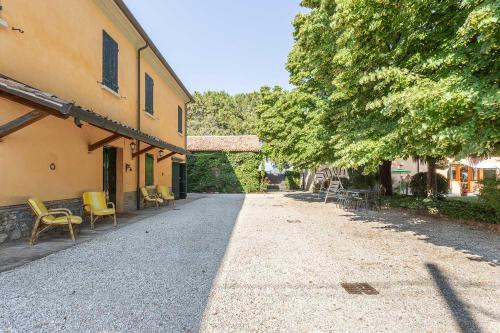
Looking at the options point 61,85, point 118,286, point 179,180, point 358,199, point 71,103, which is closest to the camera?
point 118,286

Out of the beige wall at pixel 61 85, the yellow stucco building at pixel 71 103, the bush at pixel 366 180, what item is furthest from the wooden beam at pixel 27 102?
the bush at pixel 366 180

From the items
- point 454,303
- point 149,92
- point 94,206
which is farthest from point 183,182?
point 454,303

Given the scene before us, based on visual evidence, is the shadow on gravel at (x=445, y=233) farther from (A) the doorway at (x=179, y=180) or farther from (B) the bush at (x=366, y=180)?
(A) the doorway at (x=179, y=180)

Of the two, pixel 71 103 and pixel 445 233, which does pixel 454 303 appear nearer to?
pixel 445 233

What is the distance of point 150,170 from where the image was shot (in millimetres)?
13102

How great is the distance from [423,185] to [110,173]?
13.3 m

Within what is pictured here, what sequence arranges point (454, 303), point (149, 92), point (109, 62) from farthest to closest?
1. point (149, 92)
2. point (109, 62)
3. point (454, 303)

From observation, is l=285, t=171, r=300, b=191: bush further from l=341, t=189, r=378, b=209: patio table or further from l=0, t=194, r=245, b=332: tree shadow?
l=0, t=194, r=245, b=332: tree shadow

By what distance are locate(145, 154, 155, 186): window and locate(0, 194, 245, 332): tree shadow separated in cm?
669

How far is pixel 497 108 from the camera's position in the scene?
3.75 meters

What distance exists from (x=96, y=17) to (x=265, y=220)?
26.4 feet

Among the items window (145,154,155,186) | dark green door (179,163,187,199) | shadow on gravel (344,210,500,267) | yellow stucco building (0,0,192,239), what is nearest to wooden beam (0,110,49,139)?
yellow stucco building (0,0,192,239)

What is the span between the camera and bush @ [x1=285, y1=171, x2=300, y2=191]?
92.4 feet

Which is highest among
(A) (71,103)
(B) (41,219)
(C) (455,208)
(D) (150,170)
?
(A) (71,103)
